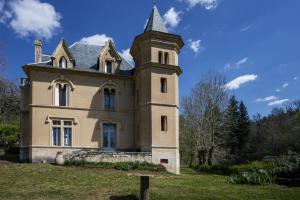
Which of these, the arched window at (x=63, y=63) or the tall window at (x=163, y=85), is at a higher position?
the arched window at (x=63, y=63)

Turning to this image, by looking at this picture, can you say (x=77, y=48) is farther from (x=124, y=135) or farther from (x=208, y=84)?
(x=208, y=84)

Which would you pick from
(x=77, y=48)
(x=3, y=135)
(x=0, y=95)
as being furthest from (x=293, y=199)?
(x=0, y=95)

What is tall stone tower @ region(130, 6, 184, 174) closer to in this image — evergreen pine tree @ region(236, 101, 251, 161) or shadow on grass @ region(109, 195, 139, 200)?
shadow on grass @ region(109, 195, 139, 200)

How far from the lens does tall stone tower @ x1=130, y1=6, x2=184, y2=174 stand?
1070 inches

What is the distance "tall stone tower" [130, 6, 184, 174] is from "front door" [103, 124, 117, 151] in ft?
7.45

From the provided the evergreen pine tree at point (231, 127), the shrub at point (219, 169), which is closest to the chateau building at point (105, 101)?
the shrub at point (219, 169)

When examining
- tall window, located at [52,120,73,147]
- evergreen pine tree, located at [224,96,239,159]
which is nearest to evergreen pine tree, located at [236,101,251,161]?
evergreen pine tree, located at [224,96,239,159]

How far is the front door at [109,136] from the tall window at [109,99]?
1.68 m

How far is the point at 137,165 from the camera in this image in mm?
25047

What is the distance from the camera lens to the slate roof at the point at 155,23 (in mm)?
29047

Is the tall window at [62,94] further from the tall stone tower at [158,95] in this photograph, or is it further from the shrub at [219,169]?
the shrub at [219,169]

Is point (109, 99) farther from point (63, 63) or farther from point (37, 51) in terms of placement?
point (37, 51)

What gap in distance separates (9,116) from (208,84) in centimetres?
3515

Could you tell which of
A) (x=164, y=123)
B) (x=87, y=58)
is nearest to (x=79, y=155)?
(x=164, y=123)
